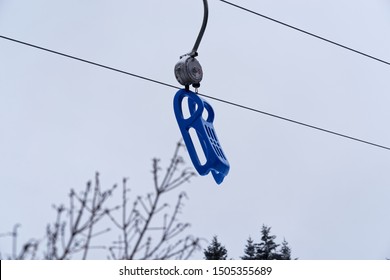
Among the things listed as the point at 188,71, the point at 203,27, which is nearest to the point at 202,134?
the point at 188,71

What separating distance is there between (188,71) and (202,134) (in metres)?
0.23

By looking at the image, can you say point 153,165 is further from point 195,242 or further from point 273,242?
point 273,242

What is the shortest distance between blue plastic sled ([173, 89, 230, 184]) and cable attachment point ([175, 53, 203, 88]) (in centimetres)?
4

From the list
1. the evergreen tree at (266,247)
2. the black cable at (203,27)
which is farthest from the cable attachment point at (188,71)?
the evergreen tree at (266,247)

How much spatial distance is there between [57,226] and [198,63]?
3.81 ft

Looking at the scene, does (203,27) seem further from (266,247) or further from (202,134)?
(266,247)

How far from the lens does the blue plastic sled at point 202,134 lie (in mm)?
2108

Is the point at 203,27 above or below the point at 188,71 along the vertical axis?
above

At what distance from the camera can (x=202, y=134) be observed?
7.19ft

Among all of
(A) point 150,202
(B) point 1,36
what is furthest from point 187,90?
(A) point 150,202

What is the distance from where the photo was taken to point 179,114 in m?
2.27

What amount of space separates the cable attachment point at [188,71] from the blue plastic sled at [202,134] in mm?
36

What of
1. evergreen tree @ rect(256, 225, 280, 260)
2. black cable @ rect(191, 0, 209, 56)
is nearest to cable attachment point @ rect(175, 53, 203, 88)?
black cable @ rect(191, 0, 209, 56)

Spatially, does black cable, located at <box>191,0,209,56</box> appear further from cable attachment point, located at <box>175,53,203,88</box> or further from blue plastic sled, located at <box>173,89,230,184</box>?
blue plastic sled, located at <box>173,89,230,184</box>
